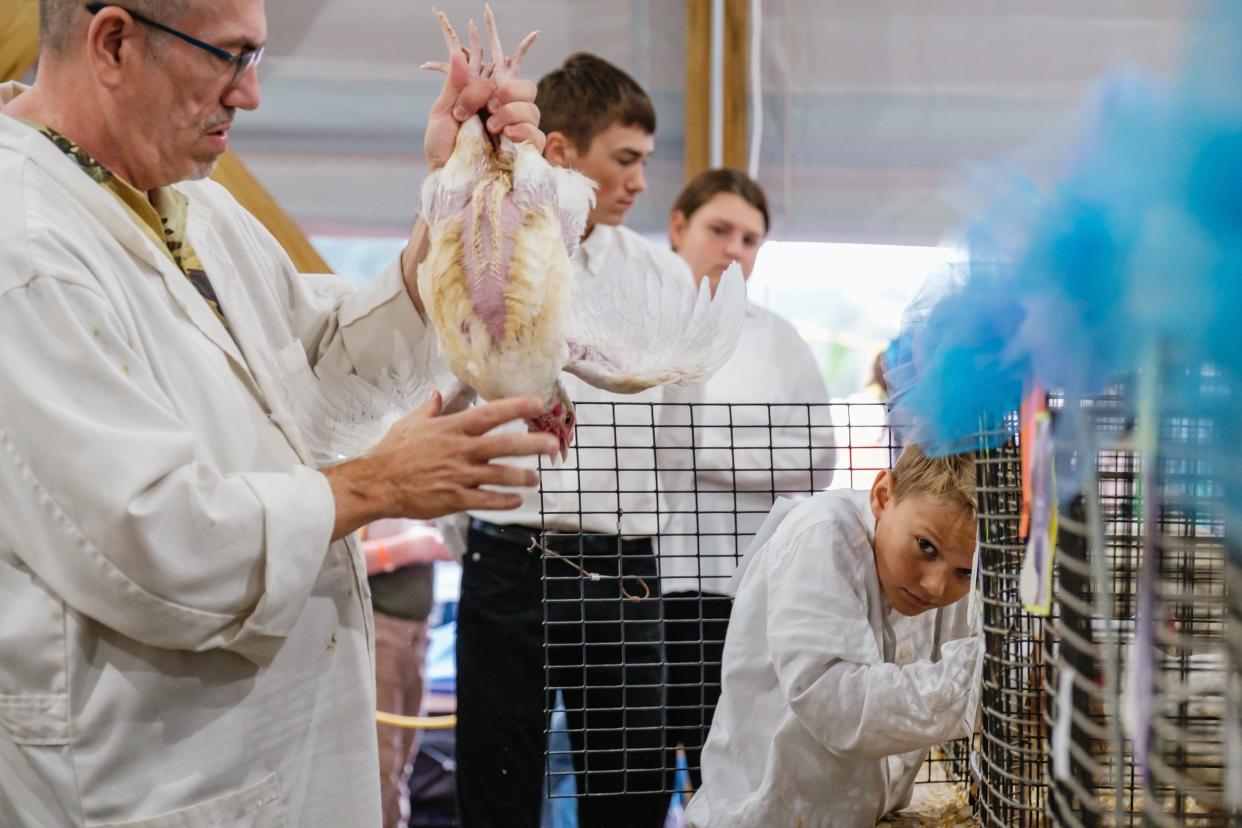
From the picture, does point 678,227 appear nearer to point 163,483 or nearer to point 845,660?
point 845,660

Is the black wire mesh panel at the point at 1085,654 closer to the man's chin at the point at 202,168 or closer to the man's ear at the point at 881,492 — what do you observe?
the man's ear at the point at 881,492

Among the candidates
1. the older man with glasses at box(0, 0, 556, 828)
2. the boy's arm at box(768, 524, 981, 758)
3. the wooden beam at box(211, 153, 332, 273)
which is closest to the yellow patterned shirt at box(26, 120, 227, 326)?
the older man with glasses at box(0, 0, 556, 828)

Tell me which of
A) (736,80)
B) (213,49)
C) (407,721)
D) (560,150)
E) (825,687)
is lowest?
(407,721)

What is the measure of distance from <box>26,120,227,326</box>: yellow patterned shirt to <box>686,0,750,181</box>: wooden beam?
2.43 metres

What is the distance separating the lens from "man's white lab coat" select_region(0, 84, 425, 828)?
2.99ft

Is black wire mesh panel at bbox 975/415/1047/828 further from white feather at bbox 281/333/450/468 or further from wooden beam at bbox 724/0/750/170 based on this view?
wooden beam at bbox 724/0/750/170

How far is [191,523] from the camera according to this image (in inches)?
36.1

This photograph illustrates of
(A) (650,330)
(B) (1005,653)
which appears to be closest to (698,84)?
(A) (650,330)

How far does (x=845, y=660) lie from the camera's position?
47.2 inches

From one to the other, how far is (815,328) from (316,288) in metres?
2.41

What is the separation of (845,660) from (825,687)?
0.13 feet

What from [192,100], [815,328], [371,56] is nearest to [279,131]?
[371,56]

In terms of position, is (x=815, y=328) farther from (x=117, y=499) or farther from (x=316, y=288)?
(x=117, y=499)

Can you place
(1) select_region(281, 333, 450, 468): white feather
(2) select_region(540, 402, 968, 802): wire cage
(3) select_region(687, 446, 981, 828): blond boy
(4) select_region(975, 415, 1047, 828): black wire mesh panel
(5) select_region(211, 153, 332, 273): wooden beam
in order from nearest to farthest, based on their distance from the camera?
(4) select_region(975, 415, 1047, 828): black wire mesh panel → (3) select_region(687, 446, 981, 828): blond boy → (1) select_region(281, 333, 450, 468): white feather → (2) select_region(540, 402, 968, 802): wire cage → (5) select_region(211, 153, 332, 273): wooden beam
